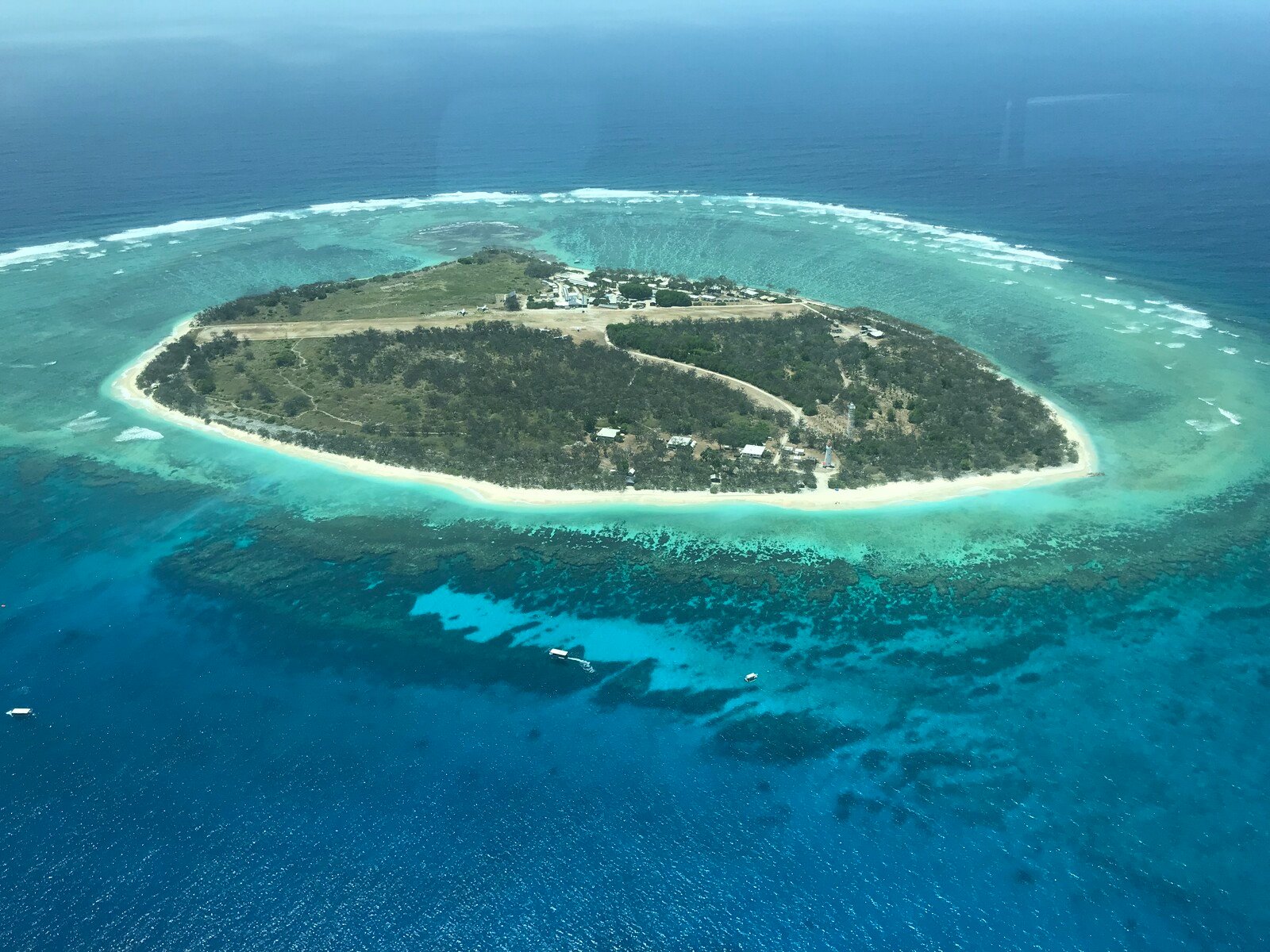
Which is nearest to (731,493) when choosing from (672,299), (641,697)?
(641,697)

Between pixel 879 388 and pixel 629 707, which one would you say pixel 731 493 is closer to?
pixel 629 707

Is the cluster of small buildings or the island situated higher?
the cluster of small buildings

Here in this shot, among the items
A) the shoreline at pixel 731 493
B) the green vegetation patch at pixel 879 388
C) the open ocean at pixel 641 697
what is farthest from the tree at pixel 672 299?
the shoreline at pixel 731 493

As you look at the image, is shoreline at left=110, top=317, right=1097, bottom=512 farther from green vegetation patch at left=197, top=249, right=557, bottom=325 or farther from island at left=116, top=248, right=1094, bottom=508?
green vegetation patch at left=197, top=249, right=557, bottom=325

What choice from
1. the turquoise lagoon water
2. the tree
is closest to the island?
the tree

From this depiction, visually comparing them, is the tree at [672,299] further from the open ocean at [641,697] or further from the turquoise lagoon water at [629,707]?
the turquoise lagoon water at [629,707]

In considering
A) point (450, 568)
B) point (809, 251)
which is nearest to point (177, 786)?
point (450, 568)
